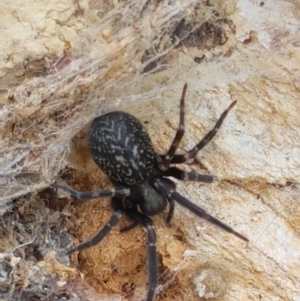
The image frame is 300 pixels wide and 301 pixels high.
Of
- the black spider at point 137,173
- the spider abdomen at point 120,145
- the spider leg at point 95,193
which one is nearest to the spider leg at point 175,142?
the black spider at point 137,173

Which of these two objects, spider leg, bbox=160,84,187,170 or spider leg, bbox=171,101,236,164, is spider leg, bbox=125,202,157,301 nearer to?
spider leg, bbox=160,84,187,170

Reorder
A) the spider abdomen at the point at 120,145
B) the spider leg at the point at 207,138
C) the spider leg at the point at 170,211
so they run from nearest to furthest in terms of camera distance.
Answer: the spider abdomen at the point at 120,145 → the spider leg at the point at 207,138 → the spider leg at the point at 170,211

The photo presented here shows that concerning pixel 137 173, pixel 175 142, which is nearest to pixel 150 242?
pixel 137 173

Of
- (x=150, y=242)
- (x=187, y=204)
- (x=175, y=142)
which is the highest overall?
(x=175, y=142)

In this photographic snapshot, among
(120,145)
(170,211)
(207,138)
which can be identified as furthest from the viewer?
(170,211)

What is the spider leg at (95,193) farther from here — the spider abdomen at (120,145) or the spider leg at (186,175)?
the spider leg at (186,175)

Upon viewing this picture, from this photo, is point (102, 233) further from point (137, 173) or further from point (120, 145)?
point (120, 145)

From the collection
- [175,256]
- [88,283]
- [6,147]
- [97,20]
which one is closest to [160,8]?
[97,20]
